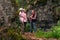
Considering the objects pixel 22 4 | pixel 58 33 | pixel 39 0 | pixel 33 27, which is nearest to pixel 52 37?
pixel 58 33

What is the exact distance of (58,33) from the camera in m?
11.8

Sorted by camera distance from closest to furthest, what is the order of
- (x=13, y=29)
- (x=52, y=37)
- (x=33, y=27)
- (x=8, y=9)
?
1. (x=13, y=29)
2. (x=8, y=9)
3. (x=52, y=37)
4. (x=33, y=27)

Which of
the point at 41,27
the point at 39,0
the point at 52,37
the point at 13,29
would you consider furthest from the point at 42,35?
the point at 13,29

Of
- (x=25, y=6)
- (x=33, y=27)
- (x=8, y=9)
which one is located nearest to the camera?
(x=8, y=9)

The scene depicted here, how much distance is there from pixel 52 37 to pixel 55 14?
3742 mm

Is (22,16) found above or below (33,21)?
above

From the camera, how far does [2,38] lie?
6.88 metres

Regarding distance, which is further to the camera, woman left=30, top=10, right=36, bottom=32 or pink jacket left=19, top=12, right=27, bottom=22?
woman left=30, top=10, right=36, bottom=32

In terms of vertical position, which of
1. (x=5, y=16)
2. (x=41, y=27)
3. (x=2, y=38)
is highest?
(x=5, y=16)

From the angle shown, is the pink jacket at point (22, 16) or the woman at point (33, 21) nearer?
the pink jacket at point (22, 16)

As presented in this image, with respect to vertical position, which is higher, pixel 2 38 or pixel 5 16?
pixel 5 16

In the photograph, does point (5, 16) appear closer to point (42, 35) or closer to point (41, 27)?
point (42, 35)

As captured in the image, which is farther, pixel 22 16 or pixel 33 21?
pixel 33 21

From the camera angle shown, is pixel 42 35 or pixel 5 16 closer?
pixel 5 16
